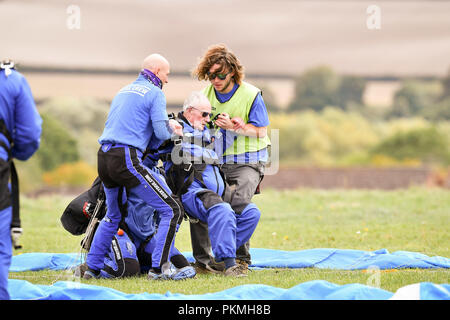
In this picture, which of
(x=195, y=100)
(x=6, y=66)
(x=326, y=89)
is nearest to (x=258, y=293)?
(x=195, y=100)

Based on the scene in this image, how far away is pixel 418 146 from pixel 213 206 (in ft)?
66.7

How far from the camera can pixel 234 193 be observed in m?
6.96

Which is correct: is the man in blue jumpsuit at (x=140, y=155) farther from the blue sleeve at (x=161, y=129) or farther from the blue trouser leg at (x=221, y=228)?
the blue trouser leg at (x=221, y=228)

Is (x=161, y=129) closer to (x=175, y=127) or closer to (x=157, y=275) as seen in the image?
(x=175, y=127)

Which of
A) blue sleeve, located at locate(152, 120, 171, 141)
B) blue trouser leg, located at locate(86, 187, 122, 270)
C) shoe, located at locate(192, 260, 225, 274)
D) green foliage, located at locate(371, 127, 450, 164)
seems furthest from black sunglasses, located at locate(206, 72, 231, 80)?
green foliage, located at locate(371, 127, 450, 164)

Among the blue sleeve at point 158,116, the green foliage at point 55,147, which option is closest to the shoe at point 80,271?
the blue sleeve at point 158,116

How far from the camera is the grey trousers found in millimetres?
6953

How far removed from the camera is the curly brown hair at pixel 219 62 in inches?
277

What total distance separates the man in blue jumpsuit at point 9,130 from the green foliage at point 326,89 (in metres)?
23.3

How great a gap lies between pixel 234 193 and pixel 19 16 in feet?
66.7

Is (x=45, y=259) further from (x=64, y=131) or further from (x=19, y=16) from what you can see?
(x=19, y=16)

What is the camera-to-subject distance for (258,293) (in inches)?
200
